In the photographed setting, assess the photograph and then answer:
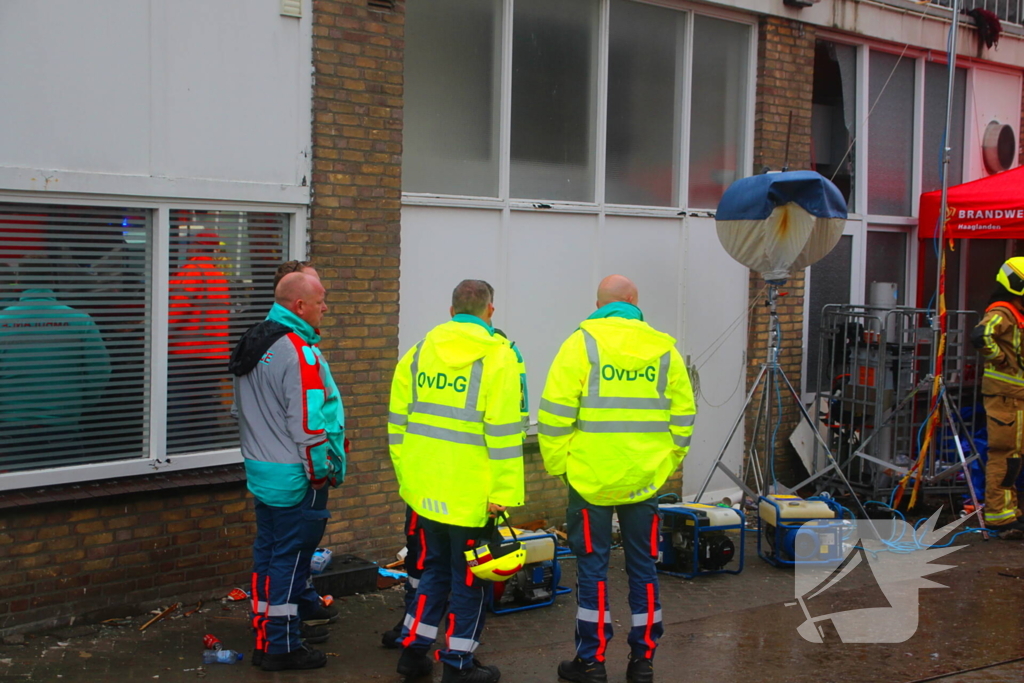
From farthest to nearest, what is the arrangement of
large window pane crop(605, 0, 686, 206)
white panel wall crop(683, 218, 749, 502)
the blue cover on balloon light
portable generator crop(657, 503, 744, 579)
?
1. white panel wall crop(683, 218, 749, 502)
2. large window pane crop(605, 0, 686, 206)
3. the blue cover on balloon light
4. portable generator crop(657, 503, 744, 579)

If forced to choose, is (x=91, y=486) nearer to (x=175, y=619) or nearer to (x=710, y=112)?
(x=175, y=619)

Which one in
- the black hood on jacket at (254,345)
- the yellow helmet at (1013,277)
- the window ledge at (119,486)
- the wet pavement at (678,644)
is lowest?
the wet pavement at (678,644)

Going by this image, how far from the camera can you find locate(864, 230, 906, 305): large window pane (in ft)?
33.8

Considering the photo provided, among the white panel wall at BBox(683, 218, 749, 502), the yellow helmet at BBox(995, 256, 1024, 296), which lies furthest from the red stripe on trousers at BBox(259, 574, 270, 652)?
the yellow helmet at BBox(995, 256, 1024, 296)

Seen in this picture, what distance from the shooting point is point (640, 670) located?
520 cm

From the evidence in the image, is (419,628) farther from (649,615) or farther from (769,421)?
(769,421)

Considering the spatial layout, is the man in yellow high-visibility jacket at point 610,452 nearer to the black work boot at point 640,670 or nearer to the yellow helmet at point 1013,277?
the black work boot at point 640,670

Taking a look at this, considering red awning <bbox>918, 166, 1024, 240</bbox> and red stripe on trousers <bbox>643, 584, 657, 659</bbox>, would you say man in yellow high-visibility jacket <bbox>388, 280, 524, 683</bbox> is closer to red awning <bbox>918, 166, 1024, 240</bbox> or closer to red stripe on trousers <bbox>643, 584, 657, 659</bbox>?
red stripe on trousers <bbox>643, 584, 657, 659</bbox>

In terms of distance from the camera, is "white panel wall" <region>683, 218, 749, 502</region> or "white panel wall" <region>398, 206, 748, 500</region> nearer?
"white panel wall" <region>398, 206, 748, 500</region>

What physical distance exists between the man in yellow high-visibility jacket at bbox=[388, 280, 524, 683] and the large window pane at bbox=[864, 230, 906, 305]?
6255 mm

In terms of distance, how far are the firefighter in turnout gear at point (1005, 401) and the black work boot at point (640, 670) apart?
465 cm

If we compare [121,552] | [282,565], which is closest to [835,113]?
[282,565]

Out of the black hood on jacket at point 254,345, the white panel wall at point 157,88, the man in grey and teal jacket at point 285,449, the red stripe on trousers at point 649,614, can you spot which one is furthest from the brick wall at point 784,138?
the black hood on jacket at point 254,345

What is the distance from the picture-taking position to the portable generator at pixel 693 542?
715cm
